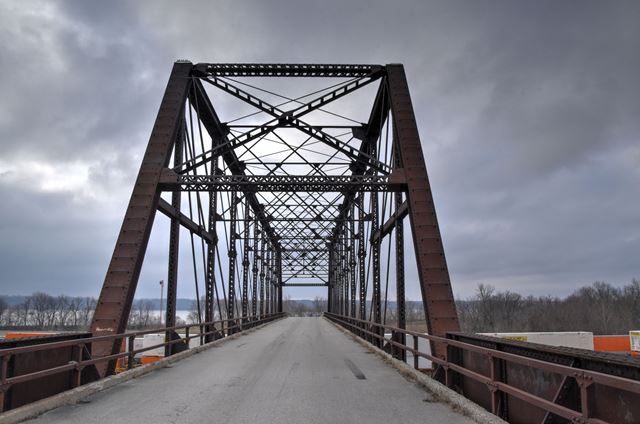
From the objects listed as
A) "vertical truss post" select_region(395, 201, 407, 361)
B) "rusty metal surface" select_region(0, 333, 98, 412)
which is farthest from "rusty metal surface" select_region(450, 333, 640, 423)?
"vertical truss post" select_region(395, 201, 407, 361)

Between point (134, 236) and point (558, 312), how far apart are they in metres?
95.2

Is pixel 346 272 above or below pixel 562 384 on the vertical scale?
above

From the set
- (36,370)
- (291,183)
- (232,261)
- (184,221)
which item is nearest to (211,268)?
(184,221)

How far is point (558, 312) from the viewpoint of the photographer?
92375 millimetres

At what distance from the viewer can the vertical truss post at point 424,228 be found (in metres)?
11.6

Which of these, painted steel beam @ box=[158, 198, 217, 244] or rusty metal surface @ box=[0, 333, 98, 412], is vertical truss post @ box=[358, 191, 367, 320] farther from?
rusty metal surface @ box=[0, 333, 98, 412]

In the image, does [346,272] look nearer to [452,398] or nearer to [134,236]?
[134,236]

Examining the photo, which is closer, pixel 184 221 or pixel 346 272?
pixel 184 221

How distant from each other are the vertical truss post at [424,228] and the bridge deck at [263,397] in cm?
171

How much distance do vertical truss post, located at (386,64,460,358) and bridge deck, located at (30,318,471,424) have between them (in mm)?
1714

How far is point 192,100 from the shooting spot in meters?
19.0

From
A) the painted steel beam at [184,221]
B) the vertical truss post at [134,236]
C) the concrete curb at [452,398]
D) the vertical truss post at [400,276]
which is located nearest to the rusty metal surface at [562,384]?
the concrete curb at [452,398]

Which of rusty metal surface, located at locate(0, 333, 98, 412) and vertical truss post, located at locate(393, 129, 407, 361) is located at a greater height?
vertical truss post, located at locate(393, 129, 407, 361)

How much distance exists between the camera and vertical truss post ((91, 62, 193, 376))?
441 inches
